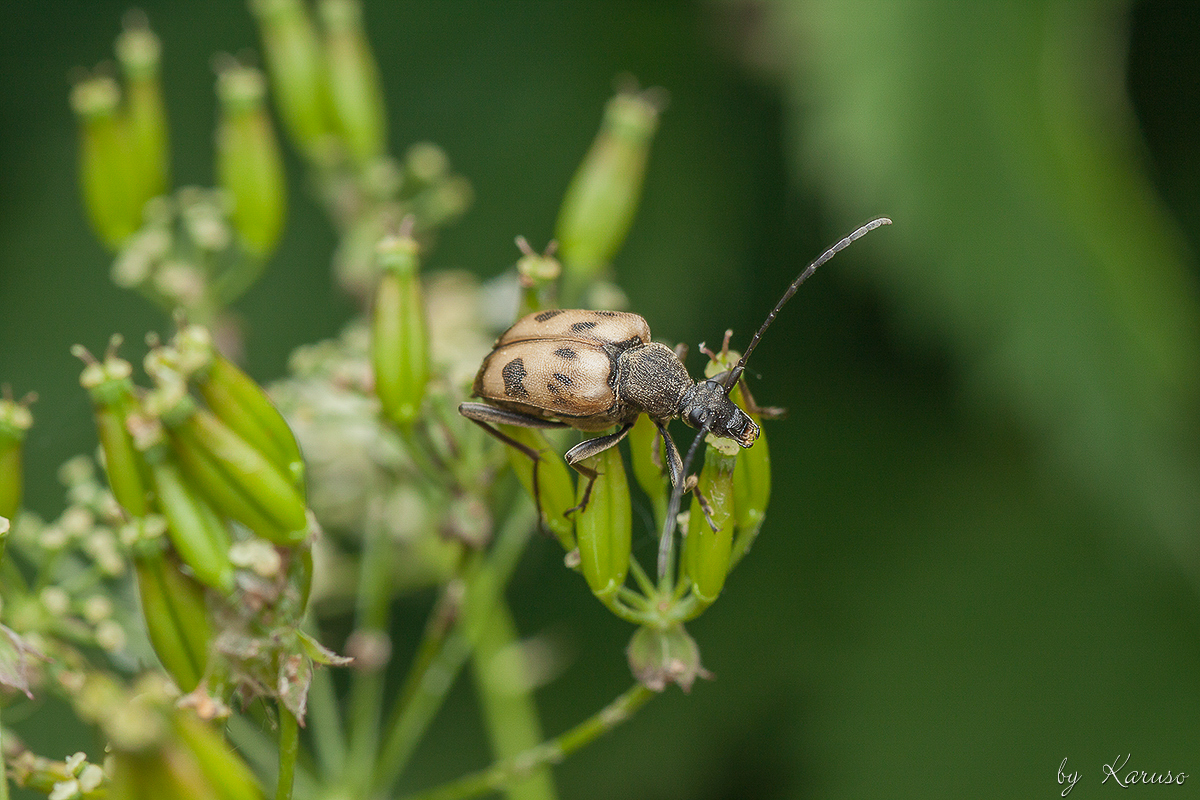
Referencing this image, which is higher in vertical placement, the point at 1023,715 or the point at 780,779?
the point at 1023,715

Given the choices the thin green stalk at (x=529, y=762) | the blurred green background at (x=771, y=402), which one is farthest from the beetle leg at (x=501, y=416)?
the blurred green background at (x=771, y=402)

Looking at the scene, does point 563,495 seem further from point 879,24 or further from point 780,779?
point 780,779

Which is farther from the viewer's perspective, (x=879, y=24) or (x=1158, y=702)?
(x=1158, y=702)

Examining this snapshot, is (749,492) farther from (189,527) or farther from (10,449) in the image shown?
(10,449)

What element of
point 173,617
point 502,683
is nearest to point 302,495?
point 173,617

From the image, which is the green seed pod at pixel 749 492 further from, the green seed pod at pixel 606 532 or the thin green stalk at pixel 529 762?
the thin green stalk at pixel 529 762

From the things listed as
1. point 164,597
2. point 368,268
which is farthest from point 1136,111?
point 164,597

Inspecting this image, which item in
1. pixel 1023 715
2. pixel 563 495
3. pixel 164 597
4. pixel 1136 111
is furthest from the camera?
pixel 1023 715
